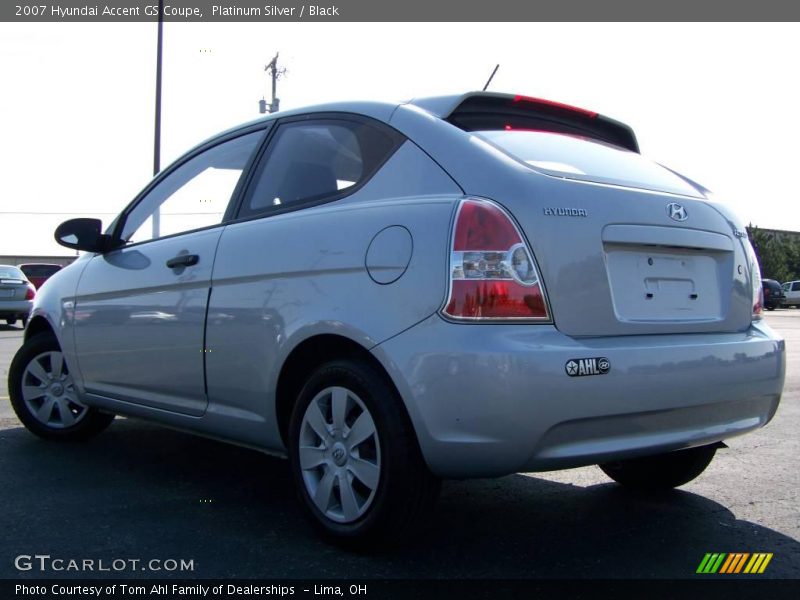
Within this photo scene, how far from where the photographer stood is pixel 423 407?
2.84m

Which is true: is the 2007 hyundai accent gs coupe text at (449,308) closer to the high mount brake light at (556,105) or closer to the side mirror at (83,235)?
the high mount brake light at (556,105)

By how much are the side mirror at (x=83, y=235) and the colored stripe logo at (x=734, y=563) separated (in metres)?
3.42

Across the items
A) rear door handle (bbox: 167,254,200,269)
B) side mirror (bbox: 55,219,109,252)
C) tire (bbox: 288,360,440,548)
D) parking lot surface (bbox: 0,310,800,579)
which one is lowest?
parking lot surface (bbox: 0,310,800,579)

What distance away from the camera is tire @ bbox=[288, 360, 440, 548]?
2941mm

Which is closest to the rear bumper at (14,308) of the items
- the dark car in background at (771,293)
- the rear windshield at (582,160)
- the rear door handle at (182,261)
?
the rear door handle at (182,261)

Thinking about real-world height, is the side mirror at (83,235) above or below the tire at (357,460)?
above

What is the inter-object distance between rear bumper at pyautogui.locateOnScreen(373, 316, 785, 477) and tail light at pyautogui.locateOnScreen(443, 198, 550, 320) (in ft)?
0.19

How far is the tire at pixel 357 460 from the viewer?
116 inches

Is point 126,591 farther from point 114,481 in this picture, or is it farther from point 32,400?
point 32,400

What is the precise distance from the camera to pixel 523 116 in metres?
3.58

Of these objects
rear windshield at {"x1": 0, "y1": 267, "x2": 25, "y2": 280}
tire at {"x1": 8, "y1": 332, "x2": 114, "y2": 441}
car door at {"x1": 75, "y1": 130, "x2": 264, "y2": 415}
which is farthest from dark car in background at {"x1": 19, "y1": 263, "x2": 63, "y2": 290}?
car door at {"x1": 75, "y1": 130, "x2": 264, "y2": 415}

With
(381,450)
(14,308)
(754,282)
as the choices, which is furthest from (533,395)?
(14,308)

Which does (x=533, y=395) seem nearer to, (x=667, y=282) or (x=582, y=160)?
(x=667, y=282)

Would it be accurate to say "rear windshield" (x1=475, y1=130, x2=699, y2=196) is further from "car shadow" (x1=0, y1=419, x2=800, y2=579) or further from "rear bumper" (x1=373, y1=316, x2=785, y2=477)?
"car shadow" (x1=0, y1=419, x2=800, y2=579)
